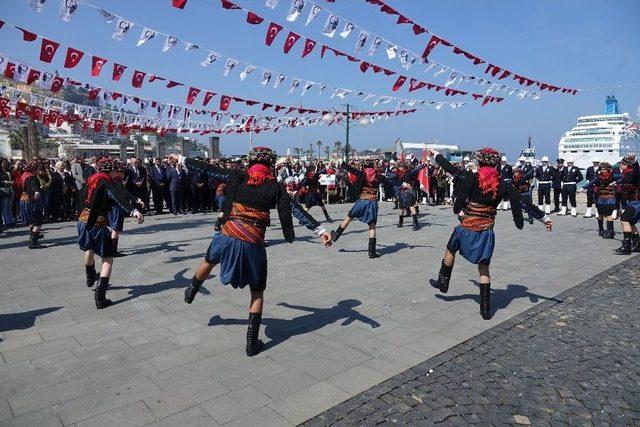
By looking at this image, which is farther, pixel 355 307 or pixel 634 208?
pixel 634 208

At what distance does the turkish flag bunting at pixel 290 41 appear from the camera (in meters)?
10.2

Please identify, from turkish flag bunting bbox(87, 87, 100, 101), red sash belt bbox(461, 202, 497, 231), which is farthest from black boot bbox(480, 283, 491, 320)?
turkish flag bunting bbox(87, 87, 100, 101)

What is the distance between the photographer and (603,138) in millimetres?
68188

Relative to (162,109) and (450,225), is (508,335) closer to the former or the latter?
(450,225)

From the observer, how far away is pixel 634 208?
893cm

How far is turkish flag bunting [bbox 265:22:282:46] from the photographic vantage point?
9680mm

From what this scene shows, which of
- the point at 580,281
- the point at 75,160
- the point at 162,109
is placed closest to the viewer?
the point at 580,281

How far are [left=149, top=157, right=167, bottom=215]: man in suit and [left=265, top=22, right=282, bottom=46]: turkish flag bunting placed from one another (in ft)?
27.9

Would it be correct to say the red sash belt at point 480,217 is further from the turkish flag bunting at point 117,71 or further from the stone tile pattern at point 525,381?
the turkish flag bunting at point 117,71

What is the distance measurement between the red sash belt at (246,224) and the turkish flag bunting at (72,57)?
8.14 meters

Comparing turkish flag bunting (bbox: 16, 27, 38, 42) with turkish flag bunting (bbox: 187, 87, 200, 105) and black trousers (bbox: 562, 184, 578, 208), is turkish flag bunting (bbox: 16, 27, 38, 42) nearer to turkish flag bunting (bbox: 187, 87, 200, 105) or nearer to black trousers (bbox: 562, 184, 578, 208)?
turkish flag bunting (bbox: 187, 87, 200, 105)

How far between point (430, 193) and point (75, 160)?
47.1 feet

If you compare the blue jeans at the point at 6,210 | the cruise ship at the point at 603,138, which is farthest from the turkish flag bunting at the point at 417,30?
the cruise ship at the point at 603,138

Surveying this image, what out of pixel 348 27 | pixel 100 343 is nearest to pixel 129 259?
pixel 100 343
